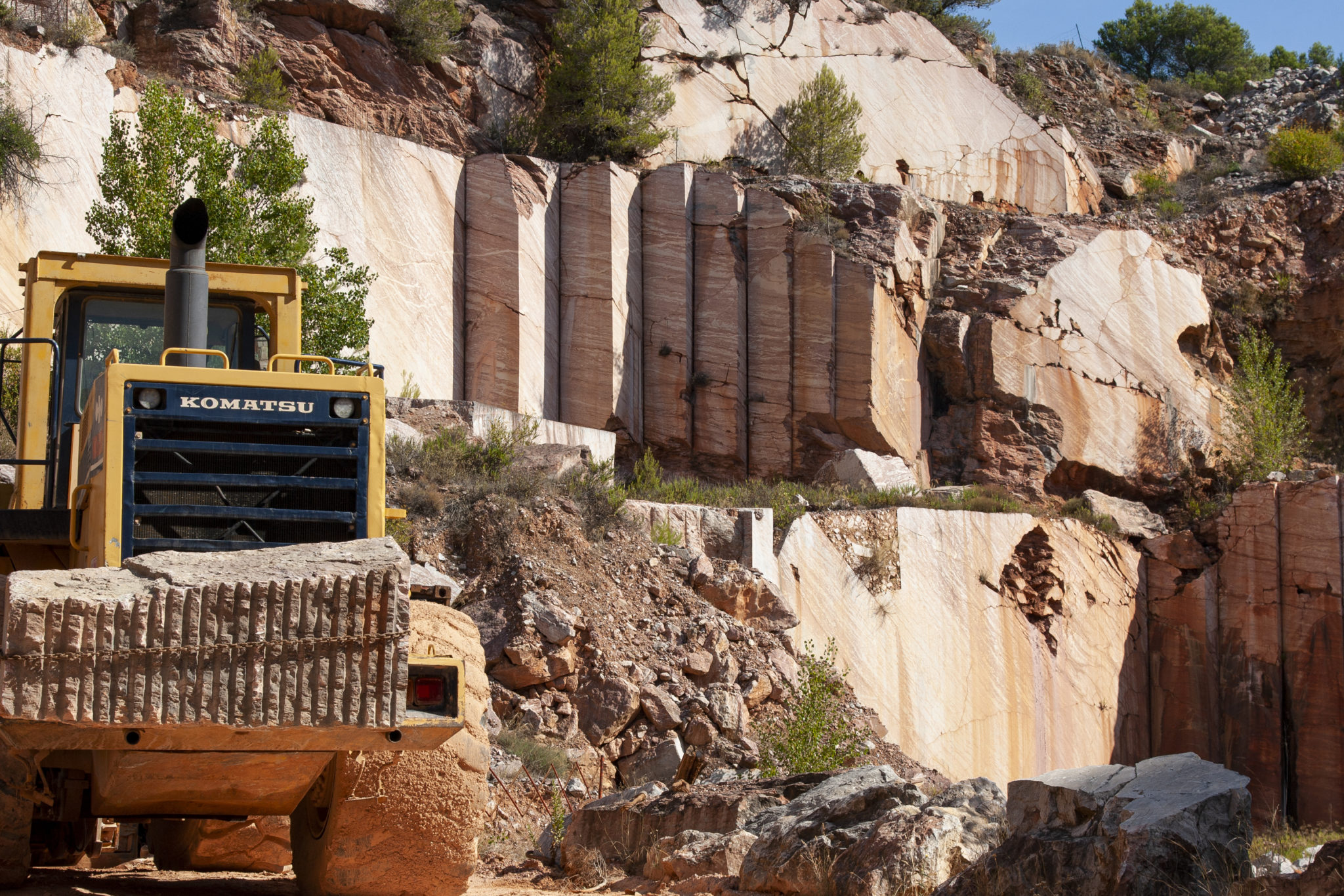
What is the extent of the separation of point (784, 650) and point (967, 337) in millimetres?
13710

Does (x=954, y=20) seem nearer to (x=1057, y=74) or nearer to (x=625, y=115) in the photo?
(x=1057, y=74)

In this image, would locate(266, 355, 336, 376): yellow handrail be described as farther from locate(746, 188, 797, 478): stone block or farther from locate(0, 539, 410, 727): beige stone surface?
locate(746, 188, 797, 478): stone block

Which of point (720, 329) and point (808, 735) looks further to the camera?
point (720, 329)

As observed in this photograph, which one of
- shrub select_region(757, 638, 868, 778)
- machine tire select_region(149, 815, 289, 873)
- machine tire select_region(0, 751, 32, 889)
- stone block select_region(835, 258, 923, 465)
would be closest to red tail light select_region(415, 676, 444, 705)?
machine tire select_region(0, 751, 32, 889)

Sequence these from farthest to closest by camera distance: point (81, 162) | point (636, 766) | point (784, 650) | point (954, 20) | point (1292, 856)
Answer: point (954, 20) → point (81, 162) → point (784, 650) → point (636, 766) → point (1292, 856)

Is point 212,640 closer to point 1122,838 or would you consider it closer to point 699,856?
point 699,856

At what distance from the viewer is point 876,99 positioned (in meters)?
31.3

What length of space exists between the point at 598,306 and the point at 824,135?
698 cm

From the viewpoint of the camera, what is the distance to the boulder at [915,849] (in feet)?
24.4

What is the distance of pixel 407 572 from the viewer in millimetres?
5723

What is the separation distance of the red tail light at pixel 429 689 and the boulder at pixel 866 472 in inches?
721

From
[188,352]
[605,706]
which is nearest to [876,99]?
[605,706]

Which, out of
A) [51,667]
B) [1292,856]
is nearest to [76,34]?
[51,667]

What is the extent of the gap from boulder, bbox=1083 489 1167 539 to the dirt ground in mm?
18716
